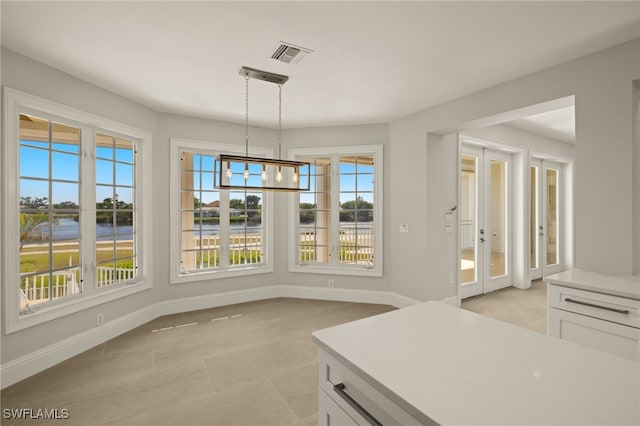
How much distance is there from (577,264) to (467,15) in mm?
2129

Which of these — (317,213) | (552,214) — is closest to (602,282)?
(317,213)

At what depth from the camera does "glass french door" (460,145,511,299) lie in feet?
16.4

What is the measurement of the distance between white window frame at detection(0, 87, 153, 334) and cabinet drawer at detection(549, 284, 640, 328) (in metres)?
4.12

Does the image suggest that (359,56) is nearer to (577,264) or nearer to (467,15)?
(467,15)

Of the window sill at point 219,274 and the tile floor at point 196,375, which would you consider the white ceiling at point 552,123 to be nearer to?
the tile floor at point 196,375

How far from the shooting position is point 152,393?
2451mm

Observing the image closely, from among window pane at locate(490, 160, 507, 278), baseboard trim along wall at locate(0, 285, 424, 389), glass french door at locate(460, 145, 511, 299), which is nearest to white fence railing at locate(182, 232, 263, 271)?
baseboard trim along wall at locate(0, 285, 424, 389)

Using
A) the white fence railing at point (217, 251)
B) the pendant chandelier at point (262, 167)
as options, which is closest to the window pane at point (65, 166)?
the pendant chandelier at point (262, 167)

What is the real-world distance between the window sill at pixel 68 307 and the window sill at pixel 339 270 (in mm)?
2161

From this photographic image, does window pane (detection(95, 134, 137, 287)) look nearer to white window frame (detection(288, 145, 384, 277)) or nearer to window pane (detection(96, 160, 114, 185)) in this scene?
window pane (detection(96, 160, 114, 185))

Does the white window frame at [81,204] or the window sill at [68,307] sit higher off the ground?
the white window frame at [81,204]

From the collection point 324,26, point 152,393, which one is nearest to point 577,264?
point 324,26

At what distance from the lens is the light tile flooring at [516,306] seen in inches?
158
